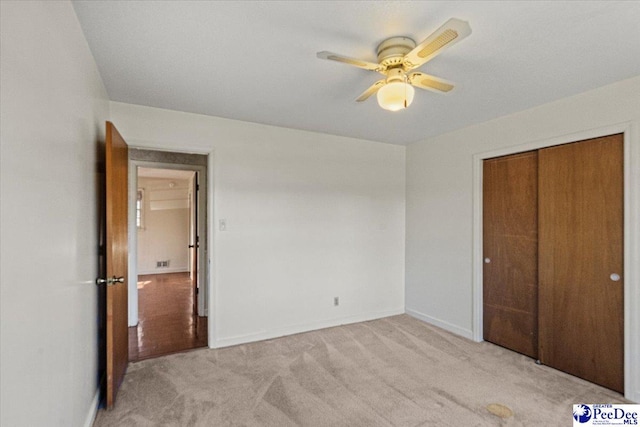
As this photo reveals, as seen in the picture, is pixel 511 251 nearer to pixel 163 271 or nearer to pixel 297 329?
pixel 297 329

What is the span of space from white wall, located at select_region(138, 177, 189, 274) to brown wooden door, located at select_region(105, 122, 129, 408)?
5.38m

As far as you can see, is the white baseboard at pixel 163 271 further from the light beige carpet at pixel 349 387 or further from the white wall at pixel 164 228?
the light beige carpet at pixel 349 387

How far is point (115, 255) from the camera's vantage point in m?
2.27

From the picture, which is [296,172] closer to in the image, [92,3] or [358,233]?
[358,233]

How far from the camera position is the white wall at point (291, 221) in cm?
330

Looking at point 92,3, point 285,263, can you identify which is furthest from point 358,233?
point 92,3

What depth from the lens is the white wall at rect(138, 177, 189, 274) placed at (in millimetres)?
7523

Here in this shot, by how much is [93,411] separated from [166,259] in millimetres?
6011

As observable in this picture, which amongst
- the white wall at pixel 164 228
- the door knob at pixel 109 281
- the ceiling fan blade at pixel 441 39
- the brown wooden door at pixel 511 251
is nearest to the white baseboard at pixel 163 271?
the white wall at pixel 164 228

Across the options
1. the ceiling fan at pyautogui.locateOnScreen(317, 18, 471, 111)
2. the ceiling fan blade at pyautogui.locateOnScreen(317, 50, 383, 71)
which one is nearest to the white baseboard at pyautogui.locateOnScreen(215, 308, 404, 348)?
the ceiling fan at pyautogui.locateOnScreen(317, 18, 471, 111)

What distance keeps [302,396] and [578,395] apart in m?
2.08

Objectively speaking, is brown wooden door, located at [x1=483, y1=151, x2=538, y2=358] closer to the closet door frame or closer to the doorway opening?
the closet door frame

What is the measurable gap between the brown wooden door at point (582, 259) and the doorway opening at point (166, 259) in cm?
338

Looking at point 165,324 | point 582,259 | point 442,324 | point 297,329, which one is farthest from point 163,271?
point 582,259
